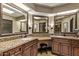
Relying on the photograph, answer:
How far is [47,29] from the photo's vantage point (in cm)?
476

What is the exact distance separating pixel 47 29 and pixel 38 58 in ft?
8.79

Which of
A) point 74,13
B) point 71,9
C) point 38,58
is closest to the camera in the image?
point 38,58

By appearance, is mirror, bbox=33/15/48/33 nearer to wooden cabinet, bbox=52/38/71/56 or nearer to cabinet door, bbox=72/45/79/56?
wooden cabinet, bbox=52/38/71/56

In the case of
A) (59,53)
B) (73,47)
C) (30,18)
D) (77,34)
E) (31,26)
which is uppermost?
(30,18)

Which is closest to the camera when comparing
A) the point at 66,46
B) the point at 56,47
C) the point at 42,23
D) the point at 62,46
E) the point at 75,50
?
the point at 75,50

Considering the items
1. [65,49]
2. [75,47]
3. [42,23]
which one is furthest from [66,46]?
[42,23]

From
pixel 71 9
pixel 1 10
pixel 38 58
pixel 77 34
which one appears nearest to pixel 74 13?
pixel 71 9

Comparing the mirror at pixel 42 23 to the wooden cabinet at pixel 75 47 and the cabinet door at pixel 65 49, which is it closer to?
the cabinet door at pixel 65 49

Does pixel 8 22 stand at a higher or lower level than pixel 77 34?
higher

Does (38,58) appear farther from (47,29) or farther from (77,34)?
(47,29)

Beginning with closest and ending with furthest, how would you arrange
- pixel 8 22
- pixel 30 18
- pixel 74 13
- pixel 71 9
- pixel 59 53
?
pixel 8 22 → pixel 74 13 → pixel 71 9 → pixel 59 53 → pixel 30 18

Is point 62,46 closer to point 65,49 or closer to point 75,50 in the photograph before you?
point 65,49

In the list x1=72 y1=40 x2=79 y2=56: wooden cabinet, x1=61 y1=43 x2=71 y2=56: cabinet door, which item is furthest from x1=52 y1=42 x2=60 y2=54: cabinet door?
x1=72 y1=40 x2=79 y2=56: wooden cabinet

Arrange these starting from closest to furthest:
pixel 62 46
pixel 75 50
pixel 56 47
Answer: pixel 75 50, pixel 62 46, pixel 56 47
